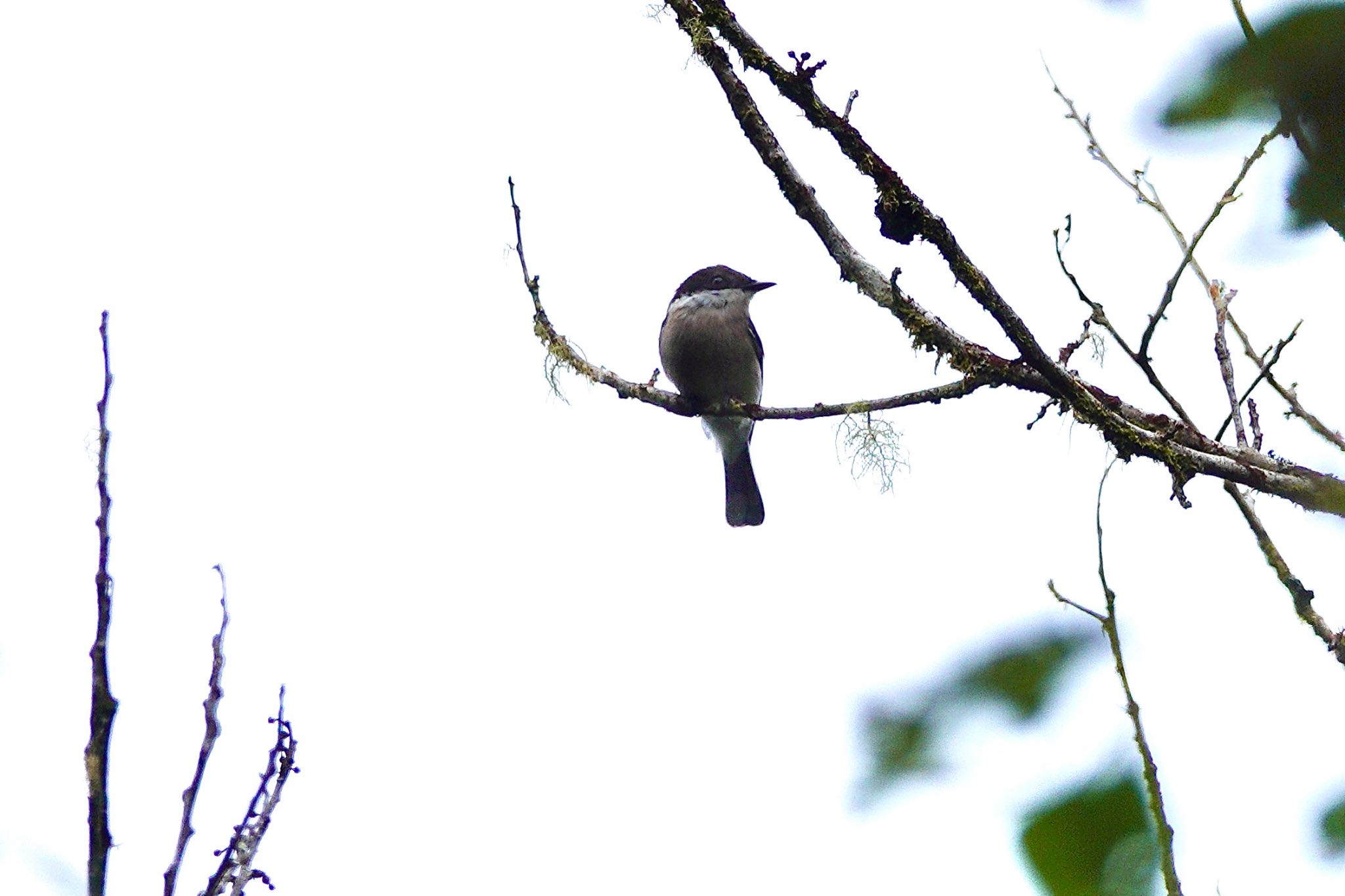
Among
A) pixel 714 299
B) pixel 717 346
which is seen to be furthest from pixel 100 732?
pixel 714 299

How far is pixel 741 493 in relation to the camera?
977 centimetres

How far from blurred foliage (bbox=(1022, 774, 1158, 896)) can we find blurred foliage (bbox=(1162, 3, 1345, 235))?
1.21ft

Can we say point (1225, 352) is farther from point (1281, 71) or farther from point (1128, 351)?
point (1281, 71)

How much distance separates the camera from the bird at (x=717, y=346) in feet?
28.0

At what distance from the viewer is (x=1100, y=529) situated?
2445mm

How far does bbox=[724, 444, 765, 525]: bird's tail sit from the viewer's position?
32.0ft

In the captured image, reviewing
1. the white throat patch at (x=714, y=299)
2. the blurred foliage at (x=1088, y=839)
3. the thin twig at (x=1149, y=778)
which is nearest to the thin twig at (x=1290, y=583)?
the thin twig at (x=1149, y=778)

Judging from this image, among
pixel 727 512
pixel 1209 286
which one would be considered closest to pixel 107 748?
pixel 1209 286

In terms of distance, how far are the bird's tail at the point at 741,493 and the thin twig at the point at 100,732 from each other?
7597 millimetres

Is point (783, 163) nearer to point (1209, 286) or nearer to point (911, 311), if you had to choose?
point (911, 311)

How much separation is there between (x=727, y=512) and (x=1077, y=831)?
899 cm

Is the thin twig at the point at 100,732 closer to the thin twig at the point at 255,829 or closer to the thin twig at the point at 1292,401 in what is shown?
the thin twig at the point at 255,829

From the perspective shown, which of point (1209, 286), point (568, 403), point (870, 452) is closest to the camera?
point (1209, 286)

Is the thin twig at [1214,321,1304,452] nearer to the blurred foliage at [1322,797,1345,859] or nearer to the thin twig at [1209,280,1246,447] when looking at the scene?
the thin twig at [1209,280,1246,447]
